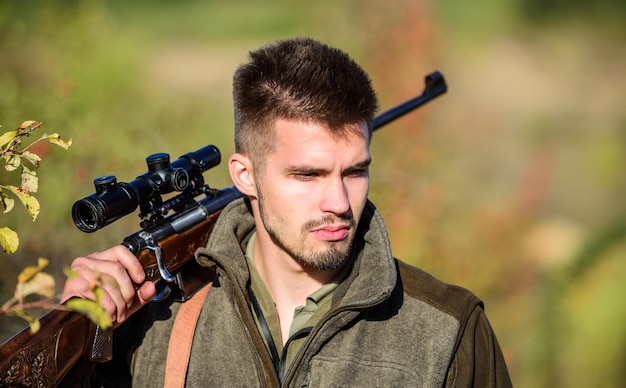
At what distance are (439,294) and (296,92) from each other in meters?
1.26

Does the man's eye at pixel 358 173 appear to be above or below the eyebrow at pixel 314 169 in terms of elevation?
below

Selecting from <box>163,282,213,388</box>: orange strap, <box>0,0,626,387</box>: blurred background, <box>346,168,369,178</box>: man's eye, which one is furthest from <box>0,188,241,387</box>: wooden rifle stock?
<box>0,0,626,387</box>: blurred background

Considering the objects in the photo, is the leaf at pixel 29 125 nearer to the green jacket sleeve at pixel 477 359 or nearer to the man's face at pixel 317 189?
the man's face at pixel 317 189

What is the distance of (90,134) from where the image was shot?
23.4 ft

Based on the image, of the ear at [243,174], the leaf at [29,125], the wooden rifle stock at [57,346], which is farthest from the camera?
the ear at [243,174]

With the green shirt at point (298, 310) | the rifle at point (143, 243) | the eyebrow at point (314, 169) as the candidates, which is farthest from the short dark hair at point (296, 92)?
the green shirt at point (298, 310)

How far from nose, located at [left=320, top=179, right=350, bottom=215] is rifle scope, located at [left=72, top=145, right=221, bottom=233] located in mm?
840

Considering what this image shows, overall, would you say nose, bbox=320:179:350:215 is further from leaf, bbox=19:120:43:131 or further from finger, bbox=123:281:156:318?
leaf, bbox=19:120:43:131

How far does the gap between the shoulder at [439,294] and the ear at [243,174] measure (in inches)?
36.0

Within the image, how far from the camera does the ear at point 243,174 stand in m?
3.86

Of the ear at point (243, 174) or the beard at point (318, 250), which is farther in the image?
the ear at point (243, 174)

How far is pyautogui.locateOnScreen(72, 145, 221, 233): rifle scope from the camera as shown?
3.36m

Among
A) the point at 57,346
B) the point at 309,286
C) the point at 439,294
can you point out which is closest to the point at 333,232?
the point at 309,286

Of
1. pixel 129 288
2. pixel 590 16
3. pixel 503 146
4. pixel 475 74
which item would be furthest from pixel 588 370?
pixel 590 16
